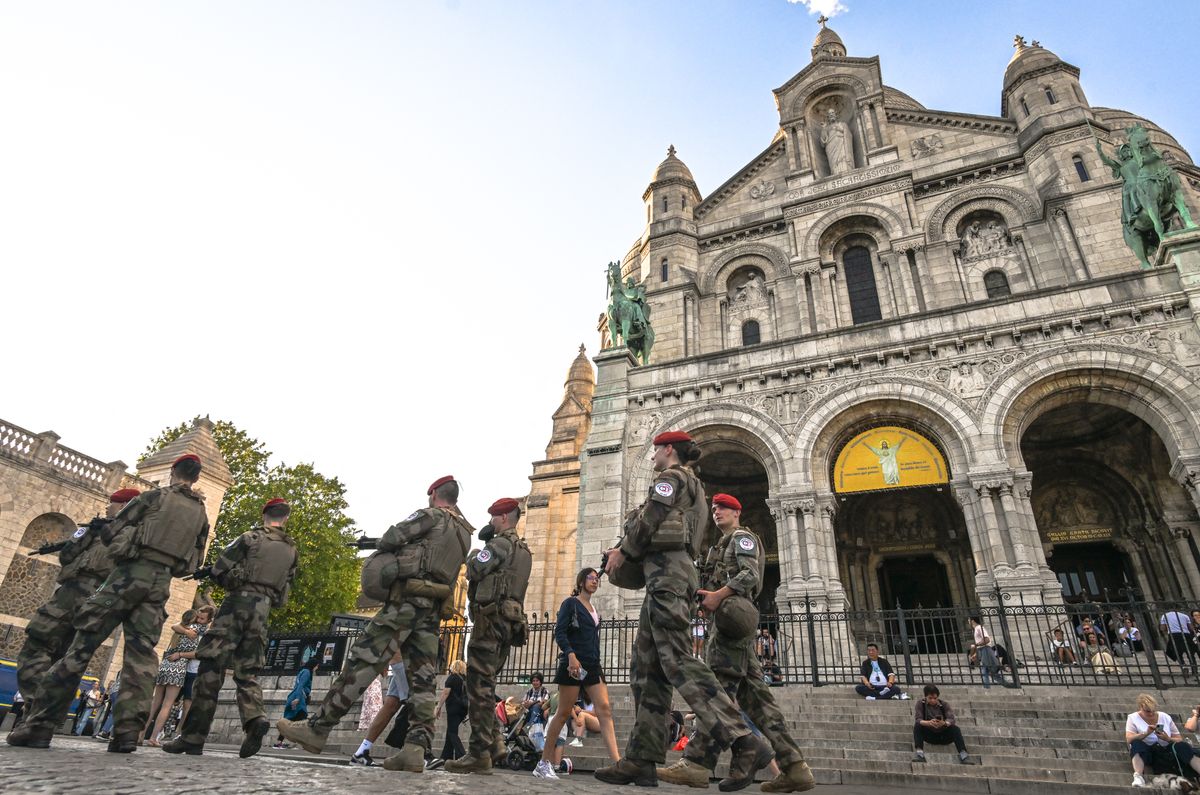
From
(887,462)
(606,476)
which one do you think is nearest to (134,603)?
(606,476)

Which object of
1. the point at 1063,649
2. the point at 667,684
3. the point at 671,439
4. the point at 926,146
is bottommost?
the point at 667,684

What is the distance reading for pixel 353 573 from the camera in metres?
31.6

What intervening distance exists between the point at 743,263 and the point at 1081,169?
33.7 ft

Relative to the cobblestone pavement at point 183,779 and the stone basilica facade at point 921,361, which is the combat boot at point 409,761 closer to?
the cobblestone pavement at point 183,779

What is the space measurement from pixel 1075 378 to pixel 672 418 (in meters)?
8.67

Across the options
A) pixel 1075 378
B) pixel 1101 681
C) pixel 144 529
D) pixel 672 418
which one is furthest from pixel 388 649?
pixel 1075 378

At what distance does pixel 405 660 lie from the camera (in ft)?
16.8

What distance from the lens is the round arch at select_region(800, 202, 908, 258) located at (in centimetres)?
2191

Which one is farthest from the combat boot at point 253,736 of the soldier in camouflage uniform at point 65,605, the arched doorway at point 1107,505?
the arched doorway at point 1107,505

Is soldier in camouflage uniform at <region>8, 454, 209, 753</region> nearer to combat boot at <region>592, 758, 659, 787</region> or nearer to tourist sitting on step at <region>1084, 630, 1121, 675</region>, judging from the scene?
combat boot at <region>592, 758, 659, 787</region>

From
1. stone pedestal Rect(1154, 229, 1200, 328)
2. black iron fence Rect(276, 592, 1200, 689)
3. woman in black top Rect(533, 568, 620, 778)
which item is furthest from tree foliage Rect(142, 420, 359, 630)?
stone pedestal Rect(1154, 229, 1200, 328)

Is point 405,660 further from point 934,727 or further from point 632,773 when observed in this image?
point 934,727

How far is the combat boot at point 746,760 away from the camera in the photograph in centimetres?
419

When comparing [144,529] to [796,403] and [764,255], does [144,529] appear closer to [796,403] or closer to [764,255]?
[796,403]
